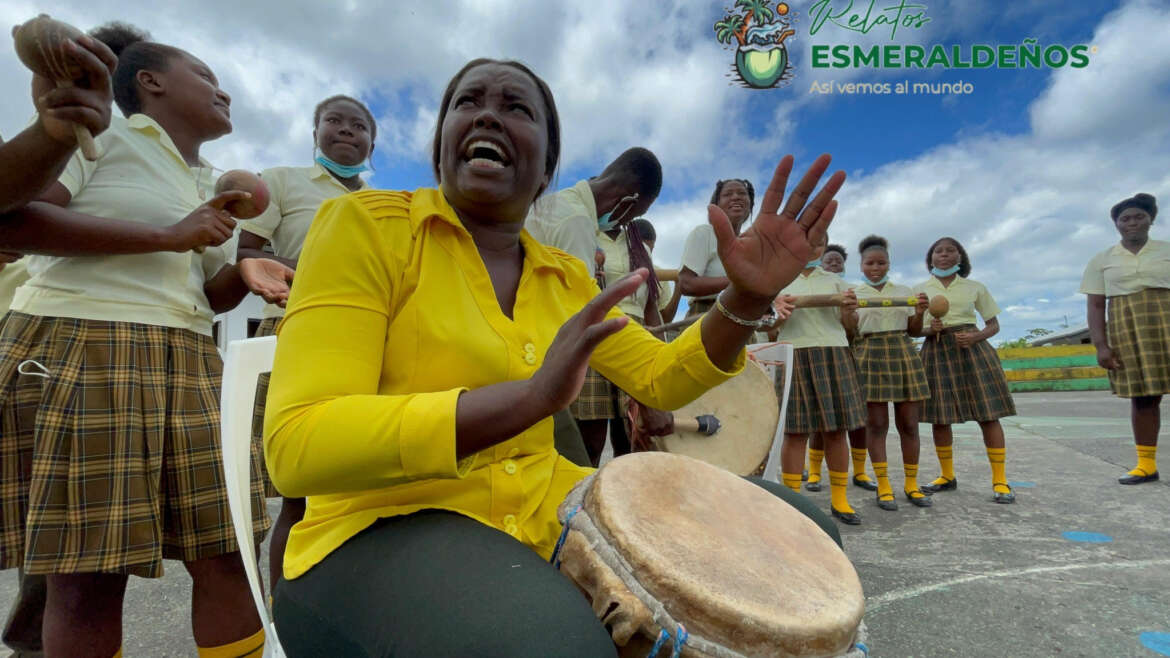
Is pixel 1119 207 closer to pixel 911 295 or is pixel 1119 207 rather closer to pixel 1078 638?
pixel 911 295

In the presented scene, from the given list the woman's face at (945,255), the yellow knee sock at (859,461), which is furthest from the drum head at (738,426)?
the woman's face at (945,255)

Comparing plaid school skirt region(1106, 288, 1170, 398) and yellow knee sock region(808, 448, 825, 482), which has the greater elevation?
plaid school skirt region(1106, 288, 1170, 398)

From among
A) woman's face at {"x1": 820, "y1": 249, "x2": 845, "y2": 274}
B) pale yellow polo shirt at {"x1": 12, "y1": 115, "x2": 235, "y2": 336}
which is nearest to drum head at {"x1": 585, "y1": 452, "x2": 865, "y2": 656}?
pale yellow polo shirt at {"x1": 12, "y1": 115, "x2": 235, "y2": 336}

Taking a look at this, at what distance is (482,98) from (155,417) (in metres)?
1.10

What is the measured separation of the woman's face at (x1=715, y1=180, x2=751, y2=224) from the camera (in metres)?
4.21

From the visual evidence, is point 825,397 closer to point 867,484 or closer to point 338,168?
point 867,484

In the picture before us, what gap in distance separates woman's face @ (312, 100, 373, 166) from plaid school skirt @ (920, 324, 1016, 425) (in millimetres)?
4223

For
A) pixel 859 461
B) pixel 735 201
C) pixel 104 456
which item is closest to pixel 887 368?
pixel 859 461

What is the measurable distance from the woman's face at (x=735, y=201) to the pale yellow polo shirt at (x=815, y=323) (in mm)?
604

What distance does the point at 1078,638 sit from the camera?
2.06m

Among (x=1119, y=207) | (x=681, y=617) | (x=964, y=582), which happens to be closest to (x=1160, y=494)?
(x=1119, y=207)

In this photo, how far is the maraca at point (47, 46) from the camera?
87 cm

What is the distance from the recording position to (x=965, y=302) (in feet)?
15.5

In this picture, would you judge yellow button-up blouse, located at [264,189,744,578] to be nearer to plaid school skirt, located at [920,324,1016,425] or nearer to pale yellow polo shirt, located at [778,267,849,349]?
pale yellow polo shirt, located at [778,267,849,349]
